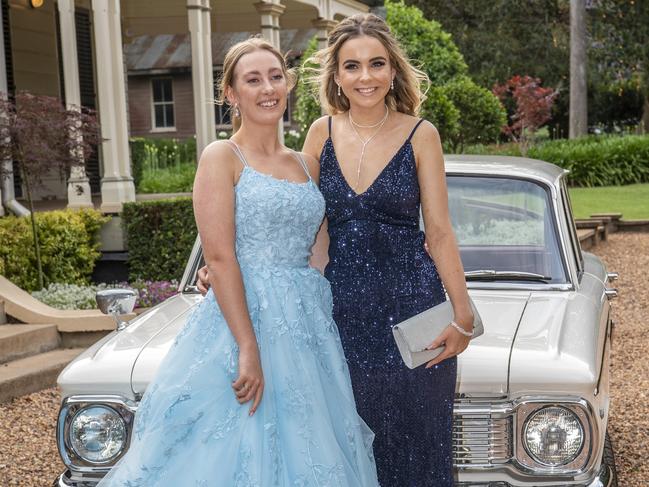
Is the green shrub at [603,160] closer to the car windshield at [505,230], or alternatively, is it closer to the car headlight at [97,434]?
the car windshield at [505,230]

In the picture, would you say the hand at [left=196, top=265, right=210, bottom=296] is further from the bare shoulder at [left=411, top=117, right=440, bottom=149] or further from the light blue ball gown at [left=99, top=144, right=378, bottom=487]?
the bare shoulder at [left=411, top=117, right=440, bottom=149]

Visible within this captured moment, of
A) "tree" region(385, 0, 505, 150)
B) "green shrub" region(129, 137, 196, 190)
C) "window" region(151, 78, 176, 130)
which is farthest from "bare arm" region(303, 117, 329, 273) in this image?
"window" region(151, 78, 176, 130)

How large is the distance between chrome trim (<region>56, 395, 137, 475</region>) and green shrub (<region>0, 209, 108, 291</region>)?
218 inches

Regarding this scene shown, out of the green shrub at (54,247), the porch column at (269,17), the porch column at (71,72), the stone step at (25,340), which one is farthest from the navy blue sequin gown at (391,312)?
the porch column at (269,17)

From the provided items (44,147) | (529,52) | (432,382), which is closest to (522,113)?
(529,52)

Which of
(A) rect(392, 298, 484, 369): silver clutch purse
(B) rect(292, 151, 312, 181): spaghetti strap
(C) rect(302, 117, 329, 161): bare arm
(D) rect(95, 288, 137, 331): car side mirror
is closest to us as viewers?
(A) rect(392, 298, 484, 369): silver clutch purse

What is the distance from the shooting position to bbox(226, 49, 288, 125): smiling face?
9.43ft

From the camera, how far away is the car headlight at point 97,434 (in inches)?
129

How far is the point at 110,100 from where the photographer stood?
10.9 m

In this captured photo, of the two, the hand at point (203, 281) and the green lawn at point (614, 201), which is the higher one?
the hand at point (203, 281)

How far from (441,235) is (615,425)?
134 inches

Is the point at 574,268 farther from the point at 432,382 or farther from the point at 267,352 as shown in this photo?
the point at 267,352

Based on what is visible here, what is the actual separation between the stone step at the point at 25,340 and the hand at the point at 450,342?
499cm

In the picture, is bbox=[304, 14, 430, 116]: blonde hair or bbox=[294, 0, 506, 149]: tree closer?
bbox=[304, 14, 430, 116]: blonde hair
